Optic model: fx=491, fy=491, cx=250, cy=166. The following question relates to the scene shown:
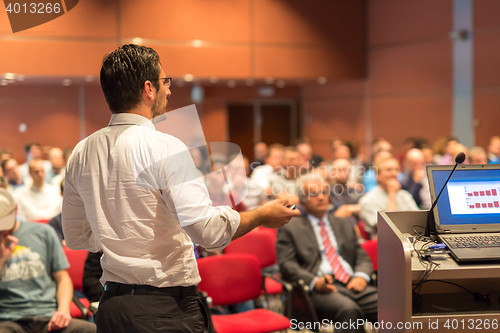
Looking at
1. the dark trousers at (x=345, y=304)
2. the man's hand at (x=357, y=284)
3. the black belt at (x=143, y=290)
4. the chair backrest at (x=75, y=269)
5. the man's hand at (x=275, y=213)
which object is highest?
the man's hand at (x=275, y=213)

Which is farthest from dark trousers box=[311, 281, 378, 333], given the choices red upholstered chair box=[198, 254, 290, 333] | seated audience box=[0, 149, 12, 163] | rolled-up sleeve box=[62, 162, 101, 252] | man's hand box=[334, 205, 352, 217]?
seated audience box=[0, 149, 12, 163]

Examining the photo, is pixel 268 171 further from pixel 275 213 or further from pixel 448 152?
pixel 275 213

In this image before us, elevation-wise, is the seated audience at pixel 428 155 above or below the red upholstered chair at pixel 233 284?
above

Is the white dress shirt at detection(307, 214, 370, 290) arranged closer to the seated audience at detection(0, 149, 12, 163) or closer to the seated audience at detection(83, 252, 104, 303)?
the seated audience at detection(83, 252, 104, 303)

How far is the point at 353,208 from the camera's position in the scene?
5.26m

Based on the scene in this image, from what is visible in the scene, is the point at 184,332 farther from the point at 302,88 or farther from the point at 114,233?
the point at 302,88

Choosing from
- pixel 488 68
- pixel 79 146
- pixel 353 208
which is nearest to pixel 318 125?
pixel 488 68

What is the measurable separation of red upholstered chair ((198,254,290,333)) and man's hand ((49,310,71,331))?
857 millimetres

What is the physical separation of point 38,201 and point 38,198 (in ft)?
0.11

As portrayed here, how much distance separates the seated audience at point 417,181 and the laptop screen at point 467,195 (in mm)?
3130

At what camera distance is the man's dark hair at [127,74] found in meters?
1.61

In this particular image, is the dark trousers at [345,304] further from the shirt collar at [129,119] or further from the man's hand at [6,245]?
the shirt collar at [129,119]

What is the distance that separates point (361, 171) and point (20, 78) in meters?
4.48

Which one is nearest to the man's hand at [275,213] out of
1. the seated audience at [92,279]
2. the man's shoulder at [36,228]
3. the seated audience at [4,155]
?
the seated audience at [92,279]
